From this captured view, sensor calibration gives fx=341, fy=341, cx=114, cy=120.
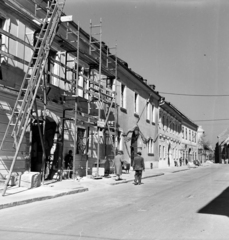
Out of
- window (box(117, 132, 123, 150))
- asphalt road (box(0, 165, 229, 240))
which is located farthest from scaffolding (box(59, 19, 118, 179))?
→ asphalt road (box(0, 165, 229, 240))

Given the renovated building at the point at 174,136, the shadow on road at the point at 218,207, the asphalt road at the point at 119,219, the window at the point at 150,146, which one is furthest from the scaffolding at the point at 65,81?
the renovated building at the point at 174,136

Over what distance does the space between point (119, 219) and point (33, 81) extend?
6.93m

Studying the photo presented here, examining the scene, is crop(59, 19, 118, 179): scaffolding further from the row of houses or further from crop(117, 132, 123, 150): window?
crop(117, 132, 123, 150): window

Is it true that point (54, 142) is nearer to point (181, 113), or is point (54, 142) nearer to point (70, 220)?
point (70, 220)

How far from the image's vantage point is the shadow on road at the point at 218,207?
8.39 meters

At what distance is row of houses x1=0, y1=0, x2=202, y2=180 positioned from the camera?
42.1ft

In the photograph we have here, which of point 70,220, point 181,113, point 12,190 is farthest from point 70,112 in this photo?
point 181,113

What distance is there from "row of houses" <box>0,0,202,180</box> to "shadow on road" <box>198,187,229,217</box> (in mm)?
6787

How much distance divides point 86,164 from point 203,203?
9451 millimetres

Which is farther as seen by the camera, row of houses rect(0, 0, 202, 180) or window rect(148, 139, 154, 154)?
window rect(148, 139, 154, 154)

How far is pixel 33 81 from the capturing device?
12.5 m

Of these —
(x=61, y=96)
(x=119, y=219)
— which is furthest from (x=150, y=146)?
(x=119, y=219)

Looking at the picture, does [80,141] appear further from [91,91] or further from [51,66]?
[51,66]

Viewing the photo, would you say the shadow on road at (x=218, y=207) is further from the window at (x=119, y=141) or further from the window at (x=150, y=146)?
the window at (x=150, y=146)
